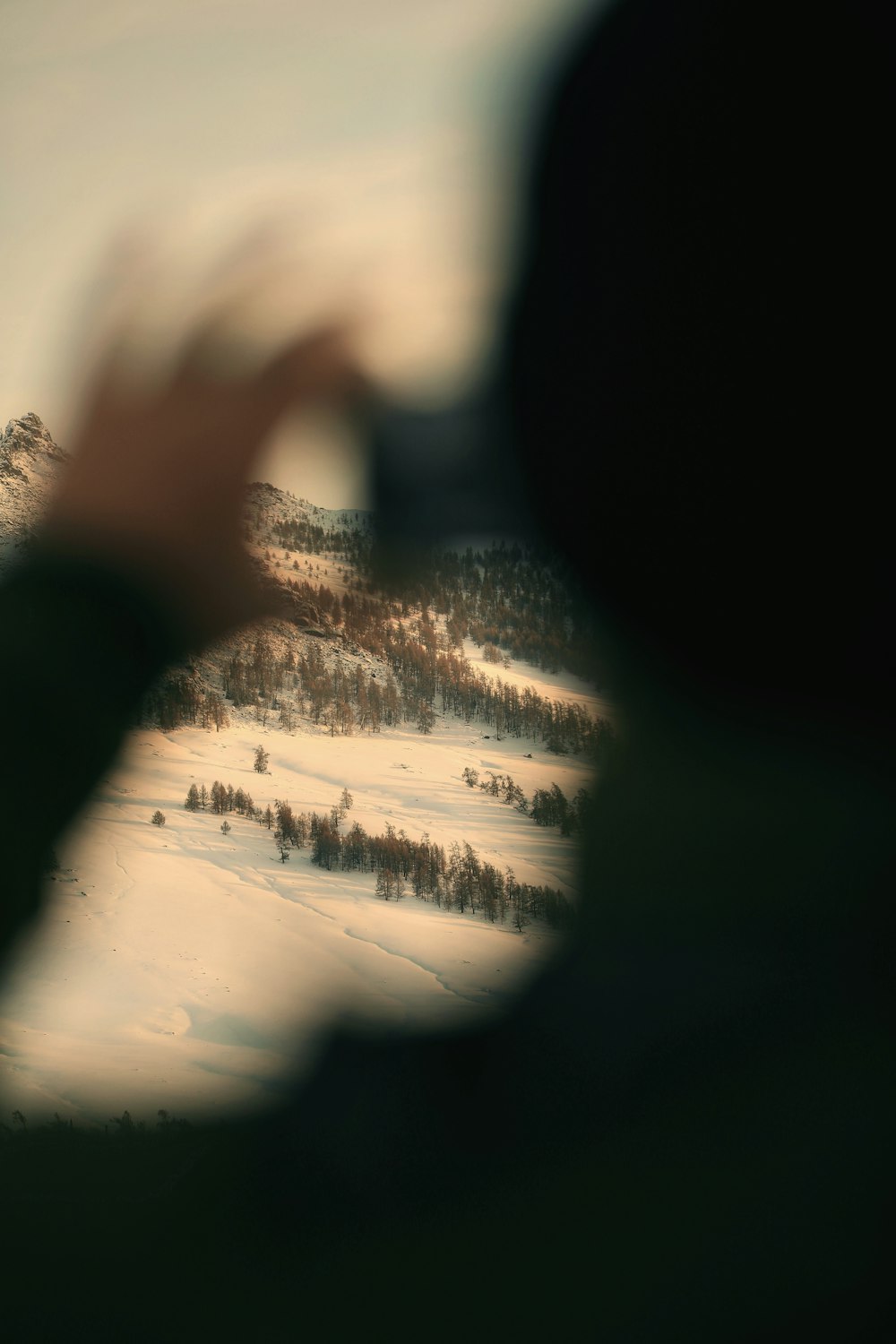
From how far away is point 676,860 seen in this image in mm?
625

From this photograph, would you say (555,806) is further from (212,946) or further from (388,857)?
(388,857)

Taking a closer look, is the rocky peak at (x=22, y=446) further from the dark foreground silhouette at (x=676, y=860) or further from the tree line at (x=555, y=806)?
the tree line at (x=555, y=806)

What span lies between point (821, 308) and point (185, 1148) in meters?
0.86

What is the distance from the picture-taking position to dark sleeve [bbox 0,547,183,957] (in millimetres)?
924

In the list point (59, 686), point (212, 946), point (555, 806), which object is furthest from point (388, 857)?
point (555, 806)

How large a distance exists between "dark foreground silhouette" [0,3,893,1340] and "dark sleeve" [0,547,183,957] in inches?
3.2

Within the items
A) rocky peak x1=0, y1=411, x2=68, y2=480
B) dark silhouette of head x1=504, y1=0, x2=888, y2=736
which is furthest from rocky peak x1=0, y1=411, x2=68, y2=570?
dark silhouette of head x1=504, y1=0, x2=888, y2=736

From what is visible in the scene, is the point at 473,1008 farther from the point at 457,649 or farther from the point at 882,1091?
the point at 457,649

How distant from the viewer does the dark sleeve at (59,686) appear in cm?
92

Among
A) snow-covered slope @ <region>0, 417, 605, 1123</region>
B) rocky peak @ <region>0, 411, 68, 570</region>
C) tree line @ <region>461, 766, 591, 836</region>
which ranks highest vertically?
rocky peak @ <region>0, 411, 68, 570</region>

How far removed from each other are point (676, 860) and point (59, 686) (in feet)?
2.31

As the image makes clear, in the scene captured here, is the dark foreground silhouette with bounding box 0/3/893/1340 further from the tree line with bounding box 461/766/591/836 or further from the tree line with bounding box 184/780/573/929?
the tree line with bounding box 184/780/573/929

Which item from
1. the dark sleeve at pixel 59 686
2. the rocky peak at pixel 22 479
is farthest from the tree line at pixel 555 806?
the rocky peak at pixel 22 479

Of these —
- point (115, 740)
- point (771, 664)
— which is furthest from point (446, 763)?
point (771, 664)
